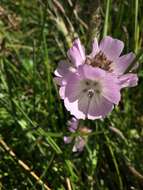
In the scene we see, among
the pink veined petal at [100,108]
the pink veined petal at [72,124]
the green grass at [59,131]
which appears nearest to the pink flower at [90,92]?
the pink veined petal at [100,108]

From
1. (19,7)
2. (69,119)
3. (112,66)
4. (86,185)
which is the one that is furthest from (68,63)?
(19,7)

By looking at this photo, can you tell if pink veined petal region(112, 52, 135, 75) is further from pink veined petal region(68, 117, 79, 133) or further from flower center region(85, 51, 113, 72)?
pink veined petal region(68, 117, 79, 133)

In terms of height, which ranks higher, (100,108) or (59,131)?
(100,108)

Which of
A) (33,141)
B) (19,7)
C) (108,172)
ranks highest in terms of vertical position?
(19,7)

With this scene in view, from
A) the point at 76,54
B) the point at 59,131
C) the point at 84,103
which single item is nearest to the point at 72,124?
the point at 59,131

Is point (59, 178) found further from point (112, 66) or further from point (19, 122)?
point (112, 66)

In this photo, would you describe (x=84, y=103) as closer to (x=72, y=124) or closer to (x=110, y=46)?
(x=110, y=46)
